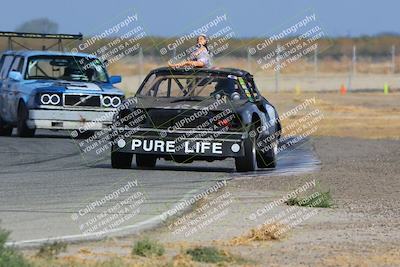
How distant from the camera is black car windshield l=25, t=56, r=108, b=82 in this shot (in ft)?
85.1

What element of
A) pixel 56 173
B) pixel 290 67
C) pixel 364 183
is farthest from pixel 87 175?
pixel 290 67

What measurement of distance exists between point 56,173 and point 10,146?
5.58 m

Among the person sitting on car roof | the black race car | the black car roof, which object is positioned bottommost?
the black race car

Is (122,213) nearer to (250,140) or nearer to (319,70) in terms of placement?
(250,140)

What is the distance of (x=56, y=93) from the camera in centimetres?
2477

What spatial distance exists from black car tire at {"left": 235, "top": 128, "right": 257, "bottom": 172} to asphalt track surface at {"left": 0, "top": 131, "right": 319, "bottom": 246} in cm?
18

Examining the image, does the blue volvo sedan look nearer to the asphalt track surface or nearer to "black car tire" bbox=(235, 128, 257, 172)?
the asphalt track surface

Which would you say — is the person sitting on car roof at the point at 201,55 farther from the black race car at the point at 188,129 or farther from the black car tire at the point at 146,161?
the black car tire at the point at 146,161

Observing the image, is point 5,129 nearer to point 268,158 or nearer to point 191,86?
point 191,86

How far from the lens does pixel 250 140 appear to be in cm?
1816

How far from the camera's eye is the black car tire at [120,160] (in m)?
18.4

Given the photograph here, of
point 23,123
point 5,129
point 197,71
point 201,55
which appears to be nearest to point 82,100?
point 23,123

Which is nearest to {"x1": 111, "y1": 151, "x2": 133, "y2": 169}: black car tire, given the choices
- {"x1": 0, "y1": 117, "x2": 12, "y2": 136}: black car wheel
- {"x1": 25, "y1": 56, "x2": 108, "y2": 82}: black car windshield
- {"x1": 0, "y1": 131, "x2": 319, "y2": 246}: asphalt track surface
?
{"x1": 0, "y1": 131, "x2": 319, "y2": 246}: asphalt track surface

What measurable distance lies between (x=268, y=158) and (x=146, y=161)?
1825 mm
